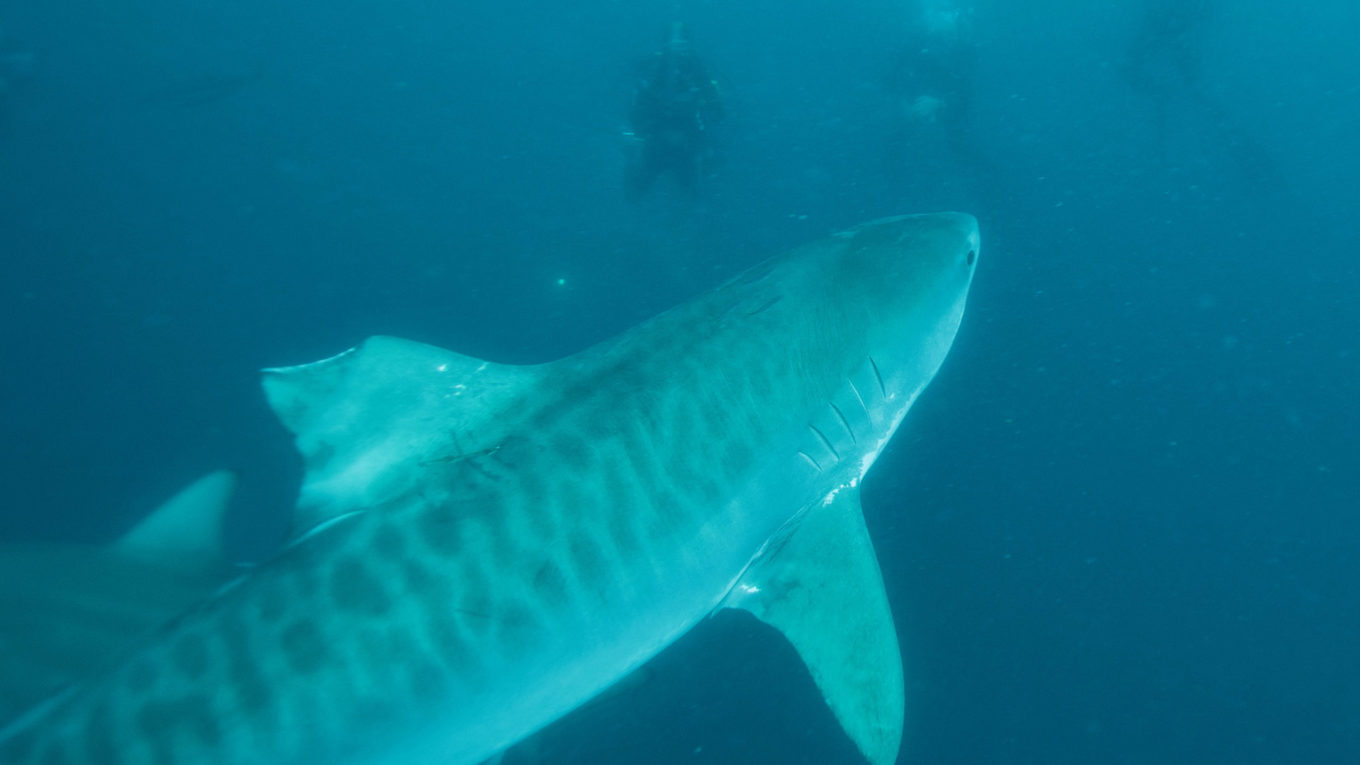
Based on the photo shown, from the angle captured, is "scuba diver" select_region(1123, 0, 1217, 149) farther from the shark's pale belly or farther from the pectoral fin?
the shark's pale belly

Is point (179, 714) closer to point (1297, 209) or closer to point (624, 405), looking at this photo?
point (624, 405)

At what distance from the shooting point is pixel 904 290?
11.1ft

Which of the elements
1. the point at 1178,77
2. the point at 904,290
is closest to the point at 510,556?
the point at 904,290

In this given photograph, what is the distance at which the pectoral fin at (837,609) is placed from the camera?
3.18m

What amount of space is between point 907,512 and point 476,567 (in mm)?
4299

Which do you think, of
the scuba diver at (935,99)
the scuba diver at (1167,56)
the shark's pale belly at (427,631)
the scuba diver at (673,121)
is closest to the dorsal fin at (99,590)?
the shark's pale belly at (427,631)

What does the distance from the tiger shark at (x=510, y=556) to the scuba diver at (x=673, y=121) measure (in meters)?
5.35

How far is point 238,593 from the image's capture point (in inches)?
87.8

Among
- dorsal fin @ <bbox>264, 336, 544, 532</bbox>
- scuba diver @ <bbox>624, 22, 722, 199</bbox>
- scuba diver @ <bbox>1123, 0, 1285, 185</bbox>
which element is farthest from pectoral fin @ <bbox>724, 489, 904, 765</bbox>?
scuba diver @ <bbox>1123, 0, 1285, 185</bbox>

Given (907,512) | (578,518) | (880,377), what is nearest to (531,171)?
(907,512)

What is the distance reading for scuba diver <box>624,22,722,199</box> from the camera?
8383 mm

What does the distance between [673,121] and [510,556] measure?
7.17 meters

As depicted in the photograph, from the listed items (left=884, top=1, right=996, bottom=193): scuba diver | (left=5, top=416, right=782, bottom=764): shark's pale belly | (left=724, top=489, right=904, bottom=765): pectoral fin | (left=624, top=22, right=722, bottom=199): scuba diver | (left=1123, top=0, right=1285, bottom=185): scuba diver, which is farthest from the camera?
(left=1123, top=0, right=1285, bottom=185): scuba diver

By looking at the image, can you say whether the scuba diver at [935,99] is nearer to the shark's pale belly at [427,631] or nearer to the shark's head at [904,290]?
the shark's head at [904,290]
